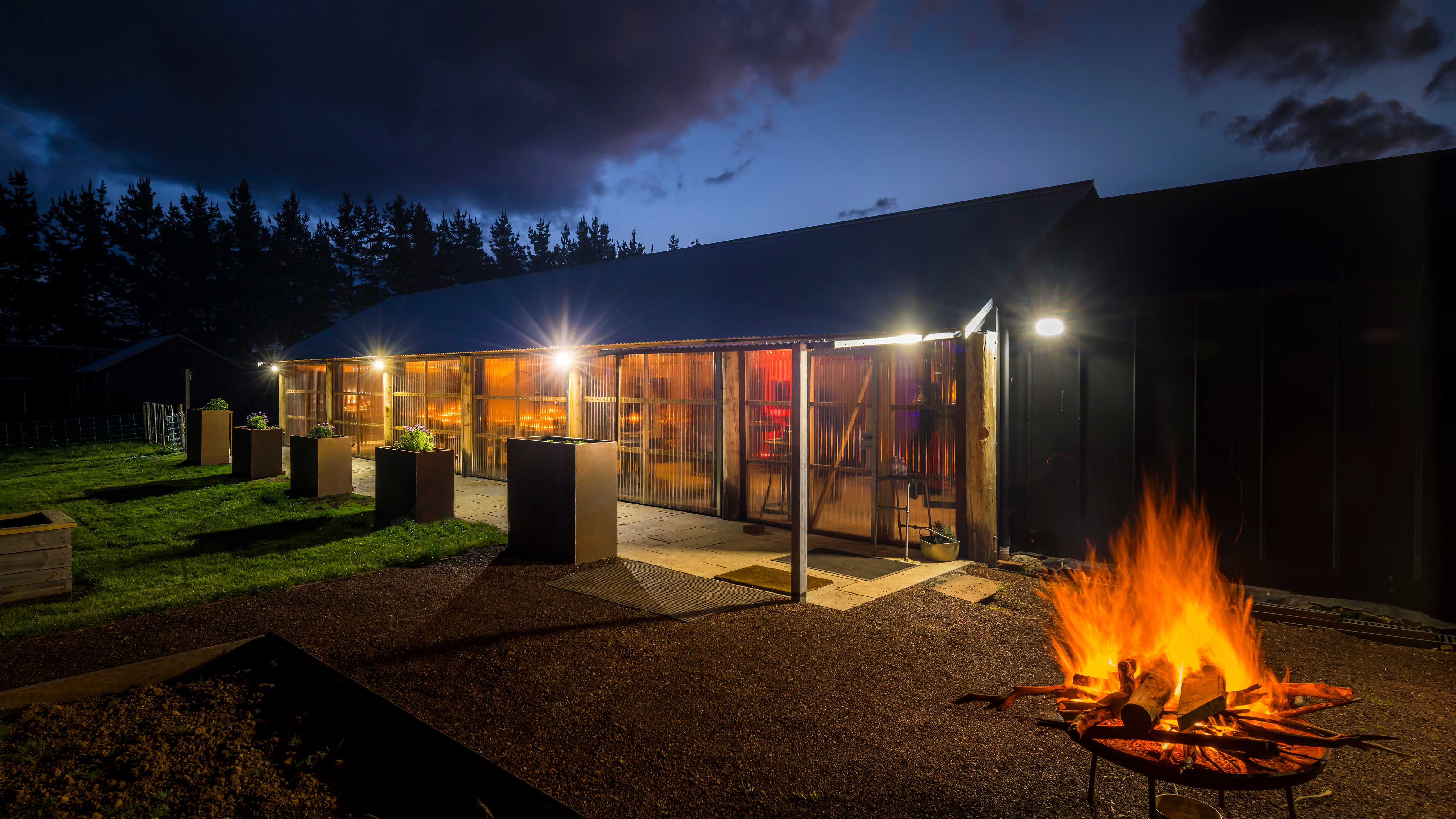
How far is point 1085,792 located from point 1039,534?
565 centimetres

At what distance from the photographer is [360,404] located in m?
21.0

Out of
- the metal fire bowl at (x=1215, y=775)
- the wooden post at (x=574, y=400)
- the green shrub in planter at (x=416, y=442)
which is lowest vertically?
the metal fire bowl at (x=1215, y=775)

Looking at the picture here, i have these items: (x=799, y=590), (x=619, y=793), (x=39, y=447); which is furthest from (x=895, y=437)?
Answer: (x=39, y=447)

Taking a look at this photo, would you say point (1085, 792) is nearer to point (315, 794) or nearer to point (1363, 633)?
point (315, 794)

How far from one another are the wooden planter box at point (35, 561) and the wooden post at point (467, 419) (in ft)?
31.5

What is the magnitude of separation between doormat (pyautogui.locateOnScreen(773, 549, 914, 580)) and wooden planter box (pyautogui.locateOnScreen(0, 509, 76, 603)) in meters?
7.68

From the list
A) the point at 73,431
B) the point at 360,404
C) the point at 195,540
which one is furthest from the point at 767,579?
the point at 73,431

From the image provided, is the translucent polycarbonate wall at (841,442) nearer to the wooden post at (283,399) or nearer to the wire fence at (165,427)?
the wooden post at (283,399)

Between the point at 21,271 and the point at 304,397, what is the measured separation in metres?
38.9

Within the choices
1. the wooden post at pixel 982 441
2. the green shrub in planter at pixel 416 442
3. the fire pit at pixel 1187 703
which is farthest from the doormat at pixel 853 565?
the green shrub in planter at pixel 416 442

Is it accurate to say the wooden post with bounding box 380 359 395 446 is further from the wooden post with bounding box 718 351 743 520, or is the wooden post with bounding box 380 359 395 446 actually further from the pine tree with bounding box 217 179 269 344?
the pine tree with bounding box 217 179 269 344

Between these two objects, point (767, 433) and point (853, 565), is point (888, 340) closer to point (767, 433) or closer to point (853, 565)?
point (853, 565)

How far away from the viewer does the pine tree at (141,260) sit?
46.8 m

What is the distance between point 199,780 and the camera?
354cm
